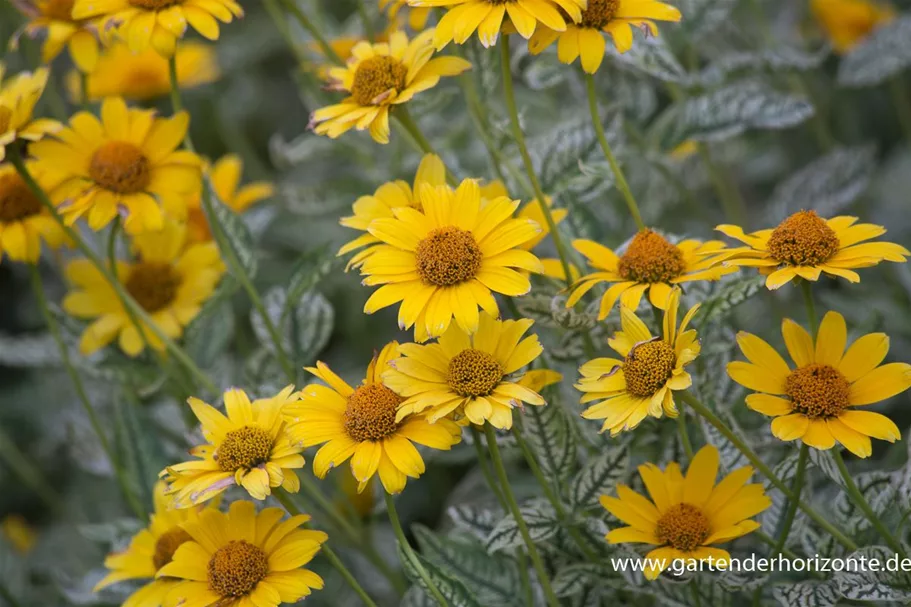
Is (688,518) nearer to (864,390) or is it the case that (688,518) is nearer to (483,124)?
(864,390)

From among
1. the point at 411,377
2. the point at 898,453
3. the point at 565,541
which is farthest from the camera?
the point at 898,453

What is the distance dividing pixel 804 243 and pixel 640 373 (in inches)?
6.7

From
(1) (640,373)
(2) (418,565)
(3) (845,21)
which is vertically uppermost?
(3) (845,21)

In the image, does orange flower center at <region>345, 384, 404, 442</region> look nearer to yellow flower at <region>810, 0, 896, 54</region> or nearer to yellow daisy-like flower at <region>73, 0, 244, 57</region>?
yellow daisy-like flower at <region>73, 0, 244, 57</region>

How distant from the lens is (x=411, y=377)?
0.76 metres

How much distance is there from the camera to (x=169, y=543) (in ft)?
2.89

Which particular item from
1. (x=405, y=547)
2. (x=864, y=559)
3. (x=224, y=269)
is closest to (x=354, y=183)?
(x=224, y=269)

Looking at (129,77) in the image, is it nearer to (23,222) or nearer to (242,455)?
(23,222)

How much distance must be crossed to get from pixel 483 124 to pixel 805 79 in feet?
2.86

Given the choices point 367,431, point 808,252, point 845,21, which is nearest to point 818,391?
point 808,252

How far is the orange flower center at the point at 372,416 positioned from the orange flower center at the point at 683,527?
251 millimetres

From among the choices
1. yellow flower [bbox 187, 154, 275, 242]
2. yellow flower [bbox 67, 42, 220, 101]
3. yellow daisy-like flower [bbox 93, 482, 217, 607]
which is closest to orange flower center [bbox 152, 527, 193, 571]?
yellow daisy-like flower [bbox 93, 482, 217, 607]

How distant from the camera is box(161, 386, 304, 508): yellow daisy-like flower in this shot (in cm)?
76

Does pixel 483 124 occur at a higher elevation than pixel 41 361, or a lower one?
higher
